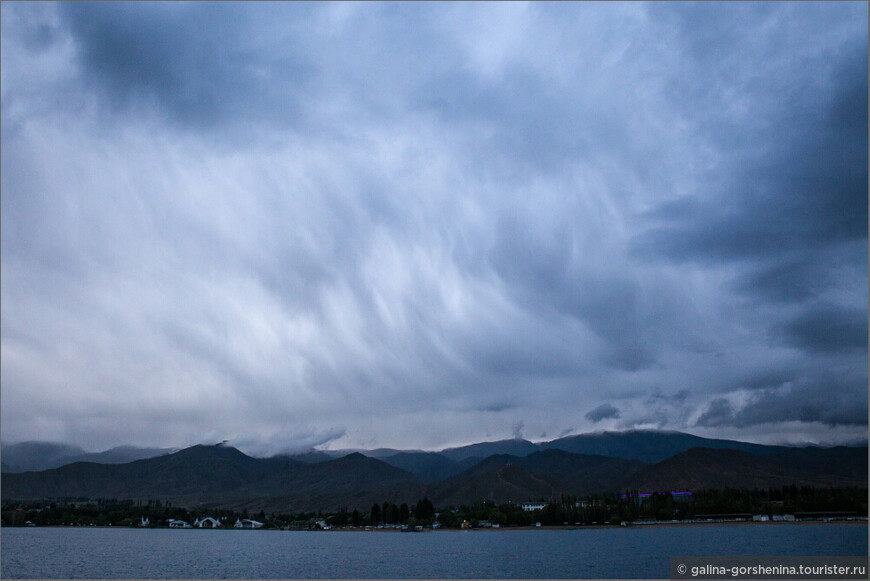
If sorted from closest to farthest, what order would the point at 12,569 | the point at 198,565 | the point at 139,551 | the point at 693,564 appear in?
the point at 693,564 → the point at 12,569 → the point at 198,565 → the point at 139,551

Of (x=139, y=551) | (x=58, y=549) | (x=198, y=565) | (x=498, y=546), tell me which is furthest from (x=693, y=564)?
(x=58, y=549)

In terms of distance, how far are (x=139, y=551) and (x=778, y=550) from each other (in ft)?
525

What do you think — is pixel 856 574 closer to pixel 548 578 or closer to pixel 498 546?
pixel 548 578

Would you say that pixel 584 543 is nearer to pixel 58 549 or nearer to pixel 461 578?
pixel 461 578

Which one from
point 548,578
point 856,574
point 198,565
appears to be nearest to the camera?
point 856,574


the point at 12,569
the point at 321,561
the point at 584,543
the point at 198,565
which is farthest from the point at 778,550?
the point at 12,569

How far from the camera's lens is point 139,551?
183 meters

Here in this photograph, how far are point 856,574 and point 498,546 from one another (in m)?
108

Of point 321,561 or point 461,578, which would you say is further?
point 321,561

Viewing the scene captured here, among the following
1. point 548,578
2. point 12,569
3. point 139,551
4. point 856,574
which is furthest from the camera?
point 139,551

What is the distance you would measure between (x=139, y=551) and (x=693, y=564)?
6281 inches

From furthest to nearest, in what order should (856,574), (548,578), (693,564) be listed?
(548,578) → (856,574) → (693,564)

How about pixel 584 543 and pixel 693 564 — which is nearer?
pixel 693 564

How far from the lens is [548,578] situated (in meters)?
107
